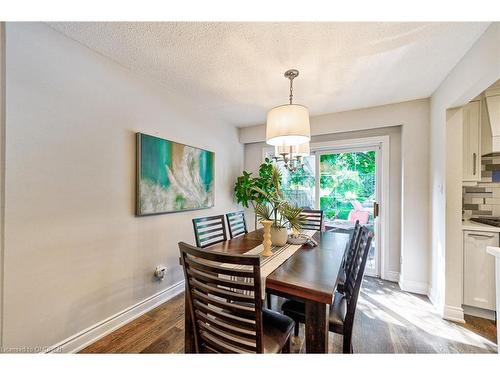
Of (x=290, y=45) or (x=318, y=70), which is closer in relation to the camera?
(x=290, y=45)

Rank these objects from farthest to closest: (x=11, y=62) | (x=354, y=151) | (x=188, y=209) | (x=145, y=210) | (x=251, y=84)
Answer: (x=354, y=151) → (x=188, y=209) → (x=251, y=84) → (x=145, y=210) → (x=11, y=62)

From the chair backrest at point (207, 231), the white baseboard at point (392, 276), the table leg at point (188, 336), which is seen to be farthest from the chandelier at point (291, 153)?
the white baseboard at point (392, 276)

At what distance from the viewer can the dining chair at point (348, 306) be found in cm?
121

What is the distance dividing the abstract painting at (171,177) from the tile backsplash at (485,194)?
3193 millimetres

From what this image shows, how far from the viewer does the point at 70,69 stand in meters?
1.53

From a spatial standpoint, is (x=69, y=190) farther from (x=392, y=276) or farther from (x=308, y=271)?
(x=392, y=276)

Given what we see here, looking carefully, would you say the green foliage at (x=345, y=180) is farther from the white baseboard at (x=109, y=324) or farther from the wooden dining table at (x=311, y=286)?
the white baseboard at (x=109, y=324)

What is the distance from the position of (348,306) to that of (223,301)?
0.78 meters

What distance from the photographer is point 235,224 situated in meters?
2.38

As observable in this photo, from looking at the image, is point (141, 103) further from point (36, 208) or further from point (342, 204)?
point (342, 204)
